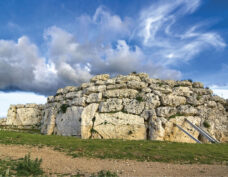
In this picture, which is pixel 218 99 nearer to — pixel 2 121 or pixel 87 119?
pixel 87 119

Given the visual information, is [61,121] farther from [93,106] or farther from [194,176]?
[194,176]

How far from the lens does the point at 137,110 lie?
28.0 meters

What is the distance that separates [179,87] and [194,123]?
22.7 feet

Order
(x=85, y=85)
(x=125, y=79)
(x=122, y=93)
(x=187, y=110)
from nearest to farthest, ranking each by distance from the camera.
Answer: (x=187, y=110) < (x=122, y=93) < (x=125, y=79) < (x=85, y=85)

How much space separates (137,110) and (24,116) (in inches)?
1160

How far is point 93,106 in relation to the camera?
29.7 m

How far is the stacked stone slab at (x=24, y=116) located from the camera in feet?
144

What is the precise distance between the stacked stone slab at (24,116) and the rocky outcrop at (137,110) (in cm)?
957

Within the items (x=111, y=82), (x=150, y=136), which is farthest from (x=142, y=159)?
(x=111, y=82)

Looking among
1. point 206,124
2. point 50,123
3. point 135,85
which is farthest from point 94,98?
point 206,124

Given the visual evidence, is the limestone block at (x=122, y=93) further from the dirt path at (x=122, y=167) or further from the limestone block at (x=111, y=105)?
the dirt path at (x=122, y=167)

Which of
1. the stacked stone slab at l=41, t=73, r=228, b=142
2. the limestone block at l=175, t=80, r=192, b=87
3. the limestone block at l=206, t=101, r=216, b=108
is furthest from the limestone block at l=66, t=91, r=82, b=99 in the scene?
the limestone block at l=206, t=101, r=216, b=108

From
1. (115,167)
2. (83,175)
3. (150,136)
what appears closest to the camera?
(83,175)

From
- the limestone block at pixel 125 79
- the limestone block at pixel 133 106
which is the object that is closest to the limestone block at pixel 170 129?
the limestone block at pixel 133 106
